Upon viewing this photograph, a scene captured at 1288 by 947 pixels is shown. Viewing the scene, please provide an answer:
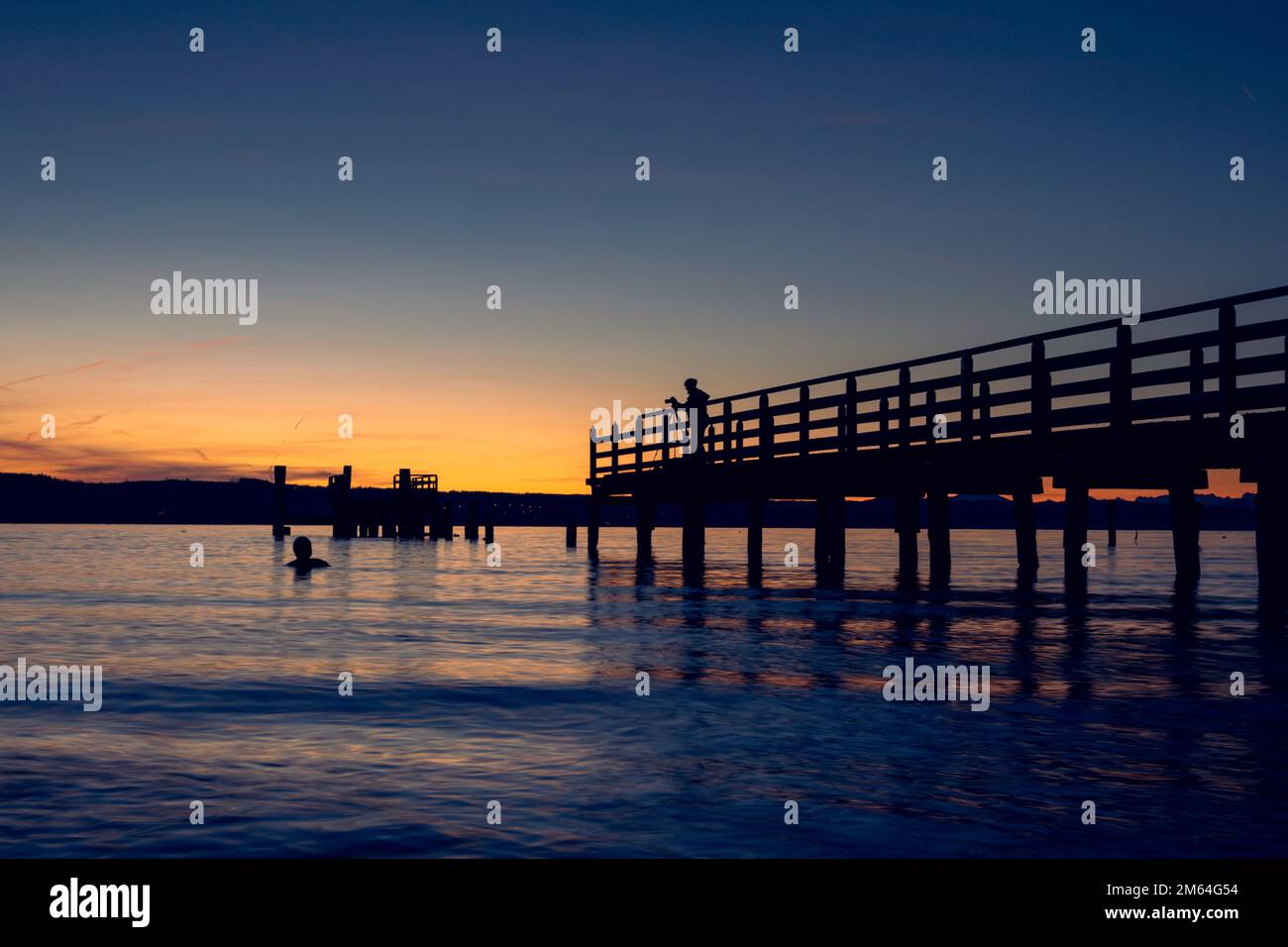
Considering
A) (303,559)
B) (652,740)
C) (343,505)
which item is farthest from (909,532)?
(343,505)

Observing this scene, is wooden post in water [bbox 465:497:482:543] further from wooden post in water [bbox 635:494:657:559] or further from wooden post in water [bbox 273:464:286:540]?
wooden post in water [bbox 635:494:657:559]

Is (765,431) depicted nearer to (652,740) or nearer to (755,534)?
(755,534)

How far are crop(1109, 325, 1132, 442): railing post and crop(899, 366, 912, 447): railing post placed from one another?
5.36 metres

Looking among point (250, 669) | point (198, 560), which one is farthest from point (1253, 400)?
point (198, 560)

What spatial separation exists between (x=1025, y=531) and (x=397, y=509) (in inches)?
2147

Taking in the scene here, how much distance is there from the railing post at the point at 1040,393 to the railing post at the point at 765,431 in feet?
29.4

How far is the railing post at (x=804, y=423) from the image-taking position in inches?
905

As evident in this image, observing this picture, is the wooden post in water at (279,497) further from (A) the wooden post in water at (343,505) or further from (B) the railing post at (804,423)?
(B) the railing post at (804,423)

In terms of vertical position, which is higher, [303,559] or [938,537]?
[938,537]

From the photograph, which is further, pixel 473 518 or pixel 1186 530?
pixel 473 518

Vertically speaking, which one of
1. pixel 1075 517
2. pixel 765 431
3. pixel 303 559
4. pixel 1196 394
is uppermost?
pixel 765 431

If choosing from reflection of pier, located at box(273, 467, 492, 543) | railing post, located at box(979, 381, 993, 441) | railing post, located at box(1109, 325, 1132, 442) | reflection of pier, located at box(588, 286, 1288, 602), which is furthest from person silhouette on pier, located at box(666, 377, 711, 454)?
reflection of pier, located at box(273, 467, 492, 543)

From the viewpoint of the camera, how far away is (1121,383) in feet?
45.6

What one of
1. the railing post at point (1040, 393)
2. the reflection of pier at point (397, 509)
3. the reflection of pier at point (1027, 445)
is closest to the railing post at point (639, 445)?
the reflection of pier at point (1027, 445)
